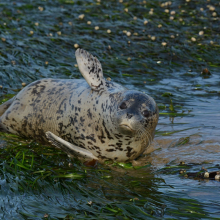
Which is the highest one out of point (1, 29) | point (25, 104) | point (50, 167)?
point (1, 29)

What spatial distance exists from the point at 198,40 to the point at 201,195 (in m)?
7.20

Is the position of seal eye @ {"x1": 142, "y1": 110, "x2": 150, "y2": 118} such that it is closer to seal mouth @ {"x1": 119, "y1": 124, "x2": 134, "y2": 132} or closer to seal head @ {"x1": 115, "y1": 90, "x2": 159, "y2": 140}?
seal head @ {"x1": 115, "y1": 90, "x2": 159, "y2": 140}

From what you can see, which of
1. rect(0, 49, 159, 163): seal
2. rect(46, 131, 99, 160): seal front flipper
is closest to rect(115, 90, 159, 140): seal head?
rect(0, 49, 159, 163): seal

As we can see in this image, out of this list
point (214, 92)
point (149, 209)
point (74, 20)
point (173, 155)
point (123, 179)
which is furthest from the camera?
point (74, 20)

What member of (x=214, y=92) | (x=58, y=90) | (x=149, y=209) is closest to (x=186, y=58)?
(x=214, y=92)

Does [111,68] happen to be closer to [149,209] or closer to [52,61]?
[52,61]

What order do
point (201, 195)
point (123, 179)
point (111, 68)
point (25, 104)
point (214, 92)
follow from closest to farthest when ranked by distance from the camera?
1. point (201, 195)
2. point (123, 179)
3. point (25, 104)
4. point (214, 92)
5. point (111, 68)

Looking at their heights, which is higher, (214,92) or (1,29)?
(1,29)

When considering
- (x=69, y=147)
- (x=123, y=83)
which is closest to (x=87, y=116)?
(x=69, y=147)

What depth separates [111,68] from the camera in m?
9.37

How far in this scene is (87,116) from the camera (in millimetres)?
5359

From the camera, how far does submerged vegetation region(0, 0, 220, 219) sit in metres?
4.32

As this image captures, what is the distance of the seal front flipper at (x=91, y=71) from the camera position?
5.50 meters

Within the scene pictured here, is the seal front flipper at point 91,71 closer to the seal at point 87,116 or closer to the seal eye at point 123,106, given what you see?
the seal at point 87,116
